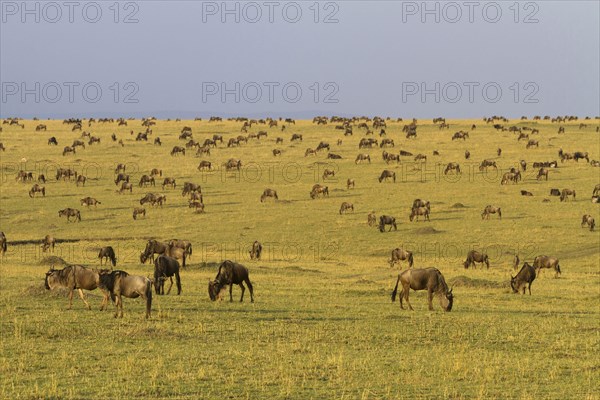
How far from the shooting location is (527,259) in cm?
4072

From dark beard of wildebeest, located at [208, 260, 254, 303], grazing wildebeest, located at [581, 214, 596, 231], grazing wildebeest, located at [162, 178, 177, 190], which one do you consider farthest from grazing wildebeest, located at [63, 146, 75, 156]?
dark beard of wildebeest, located at [208, 260, 254, 303]

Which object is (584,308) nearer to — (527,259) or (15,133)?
(527,259)

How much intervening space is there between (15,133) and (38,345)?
271 ft

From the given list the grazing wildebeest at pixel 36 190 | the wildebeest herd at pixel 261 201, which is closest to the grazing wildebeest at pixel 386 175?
the wildebeest herd at pixel 261 201

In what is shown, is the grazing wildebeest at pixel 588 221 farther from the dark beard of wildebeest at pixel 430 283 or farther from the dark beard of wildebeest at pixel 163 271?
the dark beard of wildebeest at pixel 163 271

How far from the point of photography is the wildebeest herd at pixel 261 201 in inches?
866

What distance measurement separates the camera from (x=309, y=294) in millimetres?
27641

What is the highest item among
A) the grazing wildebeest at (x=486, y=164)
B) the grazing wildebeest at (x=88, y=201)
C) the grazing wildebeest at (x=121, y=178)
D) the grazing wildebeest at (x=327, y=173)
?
the grazing wildebeest at (x=486, y=164)

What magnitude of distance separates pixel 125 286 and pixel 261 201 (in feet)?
117

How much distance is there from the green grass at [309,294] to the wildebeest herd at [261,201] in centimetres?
63

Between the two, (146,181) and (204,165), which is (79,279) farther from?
(204,165)

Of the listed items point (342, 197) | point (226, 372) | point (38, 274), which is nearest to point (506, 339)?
point (226, 372)

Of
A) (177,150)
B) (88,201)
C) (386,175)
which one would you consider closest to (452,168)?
(386,175)

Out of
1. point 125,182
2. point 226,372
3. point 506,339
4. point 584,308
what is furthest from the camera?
point 125,182
